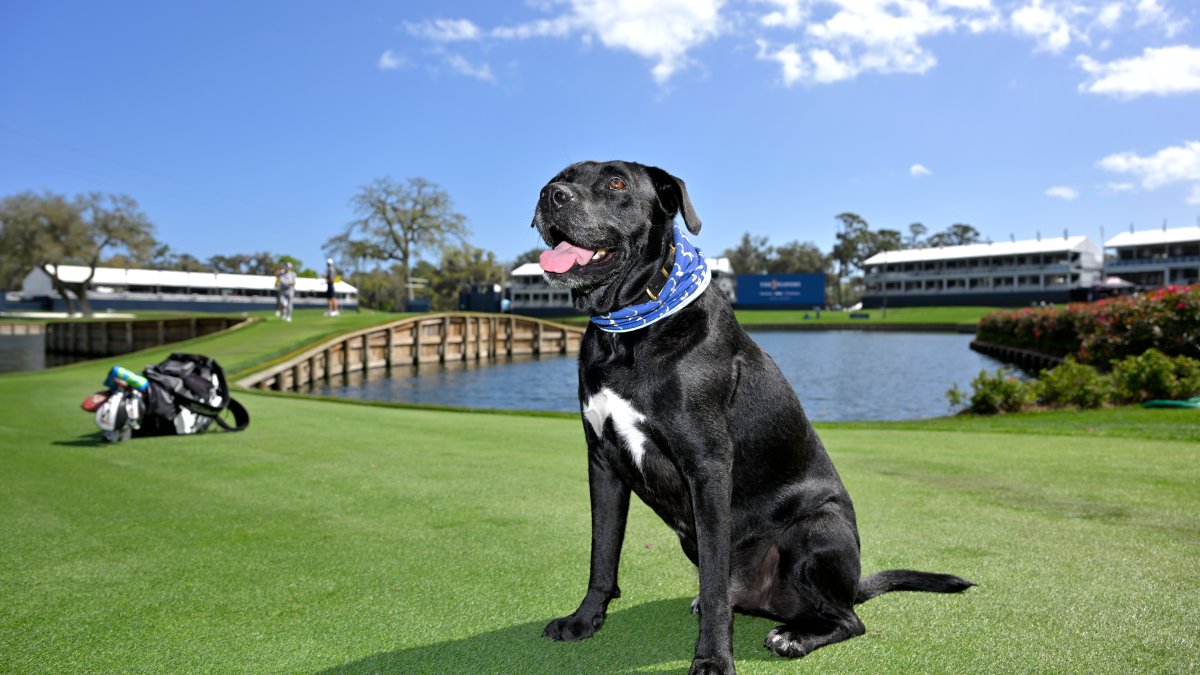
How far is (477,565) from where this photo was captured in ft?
12.0

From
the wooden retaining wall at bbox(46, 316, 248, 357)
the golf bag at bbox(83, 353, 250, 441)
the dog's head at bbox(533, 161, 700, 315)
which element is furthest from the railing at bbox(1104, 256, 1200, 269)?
the dog's head at bbox(533, 161, 700, 315)

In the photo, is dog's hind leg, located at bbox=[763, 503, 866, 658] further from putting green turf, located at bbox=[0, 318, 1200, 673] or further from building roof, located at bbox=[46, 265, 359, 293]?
building roof, located at bbox=[46, 265, 359, 293]

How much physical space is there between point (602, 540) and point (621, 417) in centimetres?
57

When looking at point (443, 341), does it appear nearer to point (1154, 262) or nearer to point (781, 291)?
point (781, 291)

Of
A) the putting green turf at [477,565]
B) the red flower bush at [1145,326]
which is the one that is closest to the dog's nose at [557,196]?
the putting green turf at [477,565]

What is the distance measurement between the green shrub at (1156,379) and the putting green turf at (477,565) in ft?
22.8

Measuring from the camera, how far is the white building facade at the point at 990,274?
319 ft

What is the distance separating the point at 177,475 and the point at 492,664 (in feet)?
14.4

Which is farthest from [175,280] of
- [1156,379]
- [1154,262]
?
[1154,262]

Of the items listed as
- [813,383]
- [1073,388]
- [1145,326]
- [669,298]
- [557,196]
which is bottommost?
[813,383]

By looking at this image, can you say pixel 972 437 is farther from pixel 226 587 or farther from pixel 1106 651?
pixel 226 587

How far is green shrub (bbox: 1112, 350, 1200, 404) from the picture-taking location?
42.5 feet

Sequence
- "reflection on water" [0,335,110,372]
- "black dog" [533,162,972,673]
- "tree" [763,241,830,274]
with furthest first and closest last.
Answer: "tree" [763,241,830,274] < "reflection on water" [0,335,110,372] < "black dog" [533,162,972,673]

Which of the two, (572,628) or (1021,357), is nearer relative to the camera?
(572,628)
